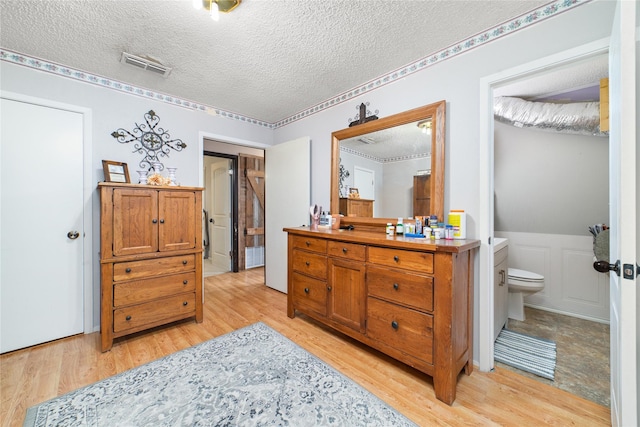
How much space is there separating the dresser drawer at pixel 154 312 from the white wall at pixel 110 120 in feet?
1.83

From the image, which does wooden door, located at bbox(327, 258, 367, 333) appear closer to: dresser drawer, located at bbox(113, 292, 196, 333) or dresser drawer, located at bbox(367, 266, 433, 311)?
dresser drawer, located at bbox(367, 266, 433, 311)

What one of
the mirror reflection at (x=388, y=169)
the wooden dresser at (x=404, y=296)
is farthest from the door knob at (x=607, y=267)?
Answer: the mirror reflection at (x=388, y=169)

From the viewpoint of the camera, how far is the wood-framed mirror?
2025mm

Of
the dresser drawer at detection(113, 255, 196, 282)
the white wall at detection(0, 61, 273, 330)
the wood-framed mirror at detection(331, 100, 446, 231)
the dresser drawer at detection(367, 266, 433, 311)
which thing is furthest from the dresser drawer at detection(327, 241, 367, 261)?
the white wall at detection(0, 61, 273, 330)

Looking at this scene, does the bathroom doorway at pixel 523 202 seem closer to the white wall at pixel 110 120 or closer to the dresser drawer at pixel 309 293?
the dresser drawer at pixel 309 293

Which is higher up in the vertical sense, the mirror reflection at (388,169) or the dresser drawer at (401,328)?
the mirror reflection at (388,169)

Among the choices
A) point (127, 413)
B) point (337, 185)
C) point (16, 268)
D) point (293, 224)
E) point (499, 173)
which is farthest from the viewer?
point (293, 224)

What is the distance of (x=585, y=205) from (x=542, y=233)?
479 mm

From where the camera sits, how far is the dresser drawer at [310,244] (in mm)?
2250

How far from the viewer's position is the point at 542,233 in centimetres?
291

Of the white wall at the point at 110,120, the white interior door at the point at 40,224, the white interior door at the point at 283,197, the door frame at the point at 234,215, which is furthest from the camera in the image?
the door frame at the point at 234,215

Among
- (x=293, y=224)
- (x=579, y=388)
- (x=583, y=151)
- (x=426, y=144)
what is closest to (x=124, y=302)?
(x=293, y=224)

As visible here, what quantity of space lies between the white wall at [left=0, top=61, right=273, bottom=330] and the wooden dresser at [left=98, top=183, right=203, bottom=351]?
53cm

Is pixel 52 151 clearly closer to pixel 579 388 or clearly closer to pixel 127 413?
pixel 127 413
